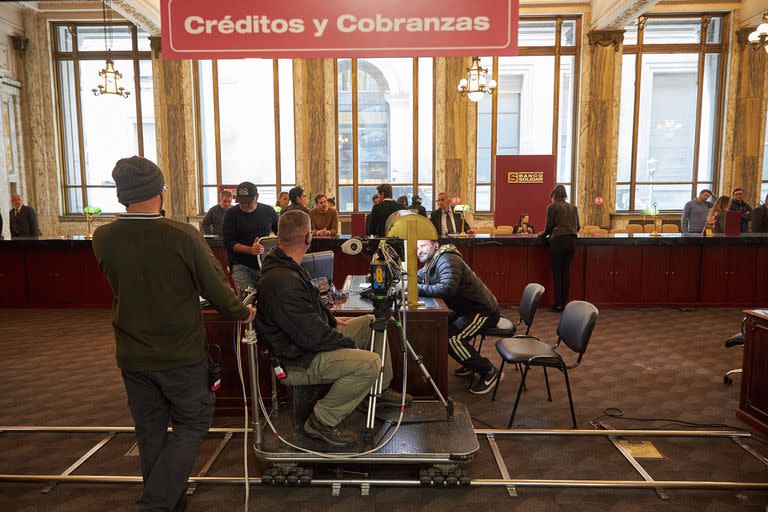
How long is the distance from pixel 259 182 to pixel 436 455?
1095cm

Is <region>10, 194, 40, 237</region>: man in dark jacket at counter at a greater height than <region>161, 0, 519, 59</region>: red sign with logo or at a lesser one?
lesser

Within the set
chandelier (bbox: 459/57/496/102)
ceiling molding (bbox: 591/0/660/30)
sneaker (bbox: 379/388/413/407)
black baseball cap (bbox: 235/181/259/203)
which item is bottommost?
sneaker (bbox: 379/388/413/407)

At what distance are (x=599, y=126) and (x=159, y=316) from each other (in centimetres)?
1200

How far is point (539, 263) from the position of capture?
7.49 m

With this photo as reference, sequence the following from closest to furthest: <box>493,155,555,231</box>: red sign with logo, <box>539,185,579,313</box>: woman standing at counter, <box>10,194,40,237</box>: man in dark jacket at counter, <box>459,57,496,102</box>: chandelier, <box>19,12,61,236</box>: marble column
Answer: <box>539,185,579,313</box>: woman standing at counter → <box>10,194,40,237</box>: man in dark jacket at counter → <box>459,57,496,102</box>: chandelier → <box>493,155,555,231</box>: red sign with logo → <box>19,12,61,236</box>: marble column

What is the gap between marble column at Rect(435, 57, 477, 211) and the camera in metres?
12.2

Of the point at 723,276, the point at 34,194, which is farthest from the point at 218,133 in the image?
the point at 723,276

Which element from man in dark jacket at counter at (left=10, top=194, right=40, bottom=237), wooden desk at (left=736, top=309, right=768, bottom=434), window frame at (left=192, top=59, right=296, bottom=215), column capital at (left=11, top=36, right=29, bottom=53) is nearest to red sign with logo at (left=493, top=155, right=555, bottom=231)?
window frame at (left=192, top=59, right=296, bottom=215)

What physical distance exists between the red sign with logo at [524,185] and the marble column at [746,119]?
13.9 ft

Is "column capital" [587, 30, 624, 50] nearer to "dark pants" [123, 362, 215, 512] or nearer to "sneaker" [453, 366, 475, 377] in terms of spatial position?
"sneaker" [453, 366, 475, 377]

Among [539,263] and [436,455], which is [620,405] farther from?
[539,263]

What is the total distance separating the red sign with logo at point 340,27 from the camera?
2850 millimetres

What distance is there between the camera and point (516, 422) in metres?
3.77

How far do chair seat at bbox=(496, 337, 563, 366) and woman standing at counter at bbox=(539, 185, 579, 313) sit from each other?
3337 mm
